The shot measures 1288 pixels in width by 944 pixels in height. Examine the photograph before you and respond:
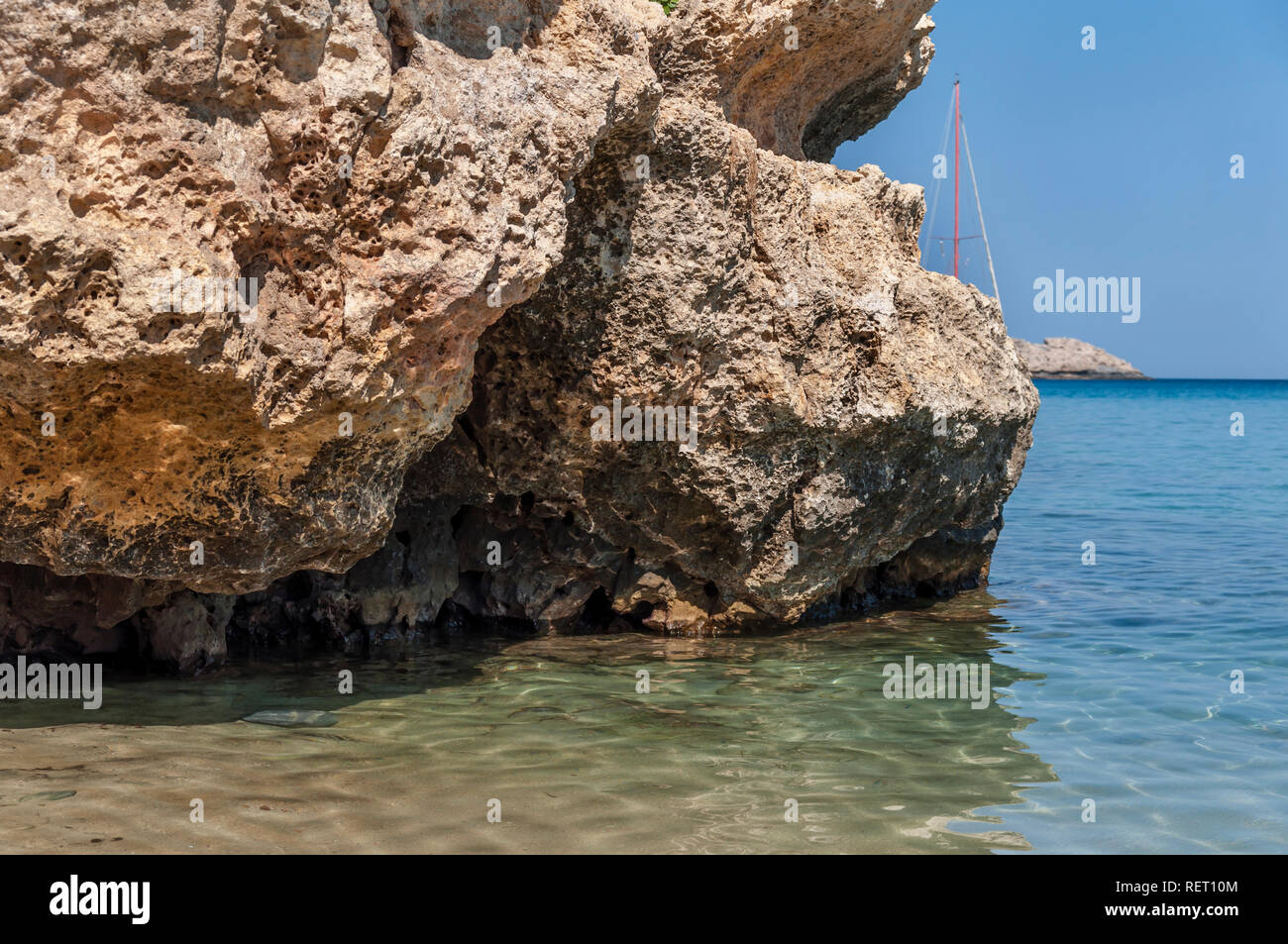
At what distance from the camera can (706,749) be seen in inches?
219

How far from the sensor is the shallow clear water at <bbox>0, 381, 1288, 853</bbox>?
4.41 meters

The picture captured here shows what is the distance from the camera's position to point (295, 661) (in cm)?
687

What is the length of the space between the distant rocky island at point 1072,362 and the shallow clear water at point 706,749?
106 m

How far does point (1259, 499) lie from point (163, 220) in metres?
17.6

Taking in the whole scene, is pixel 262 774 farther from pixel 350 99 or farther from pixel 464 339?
pixel 350 99

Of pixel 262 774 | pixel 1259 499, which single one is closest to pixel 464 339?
pixel 262 774

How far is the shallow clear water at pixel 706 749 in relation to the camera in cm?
441
